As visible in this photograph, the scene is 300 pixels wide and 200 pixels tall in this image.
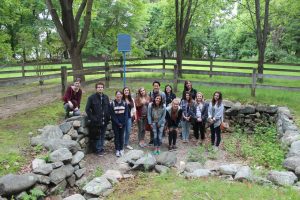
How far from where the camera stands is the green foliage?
6828mm

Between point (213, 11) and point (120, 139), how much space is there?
14.0 meters

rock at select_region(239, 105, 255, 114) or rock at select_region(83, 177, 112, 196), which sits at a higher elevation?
rock at select_region(239, 105, 255, 114)

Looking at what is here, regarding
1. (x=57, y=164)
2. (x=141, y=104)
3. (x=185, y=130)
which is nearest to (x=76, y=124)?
(x=141, y=104)

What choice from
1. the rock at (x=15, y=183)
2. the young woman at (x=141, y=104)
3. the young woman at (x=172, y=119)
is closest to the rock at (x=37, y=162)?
the rock at (x=15, y=183)

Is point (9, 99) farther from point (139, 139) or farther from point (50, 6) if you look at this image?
point (50, 6)

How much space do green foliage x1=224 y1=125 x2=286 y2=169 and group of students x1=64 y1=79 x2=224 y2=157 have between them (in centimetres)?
61

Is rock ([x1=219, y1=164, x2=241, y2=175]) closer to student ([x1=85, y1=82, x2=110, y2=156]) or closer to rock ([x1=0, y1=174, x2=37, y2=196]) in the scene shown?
rock ([x1=0, y1=174, x2=37, y2=196])

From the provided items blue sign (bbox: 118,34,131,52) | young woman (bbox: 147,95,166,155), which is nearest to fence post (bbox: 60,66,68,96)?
blue sign (bbox: 118,34,131,52)

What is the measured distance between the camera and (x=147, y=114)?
8.20m

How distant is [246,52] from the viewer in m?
36.8

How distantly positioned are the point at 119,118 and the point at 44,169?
2.58m

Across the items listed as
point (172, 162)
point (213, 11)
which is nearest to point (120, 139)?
point (172, 162)

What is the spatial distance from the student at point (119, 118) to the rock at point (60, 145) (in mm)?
1226

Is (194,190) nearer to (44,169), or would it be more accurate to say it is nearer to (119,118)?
(44,169)
